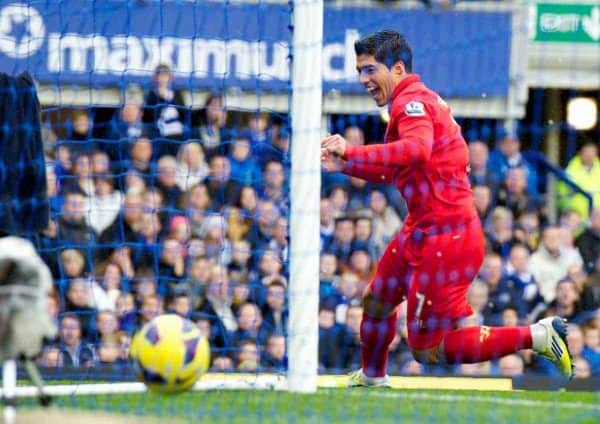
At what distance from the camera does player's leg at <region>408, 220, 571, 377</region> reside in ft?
28.5

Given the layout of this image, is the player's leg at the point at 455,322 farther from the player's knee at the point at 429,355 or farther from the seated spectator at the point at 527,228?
the seated spectator at the point at 527,228

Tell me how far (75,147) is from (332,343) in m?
2.59

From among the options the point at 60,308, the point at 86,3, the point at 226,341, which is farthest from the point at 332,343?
the point at 86,3

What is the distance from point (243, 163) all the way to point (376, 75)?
3950mm

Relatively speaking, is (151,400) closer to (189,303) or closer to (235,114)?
(189,303)

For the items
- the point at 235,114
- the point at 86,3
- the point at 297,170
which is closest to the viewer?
the point at 297,170

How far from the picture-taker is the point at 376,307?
910 cm

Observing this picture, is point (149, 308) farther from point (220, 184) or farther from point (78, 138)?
point (78, 138)

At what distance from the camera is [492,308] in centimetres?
1274

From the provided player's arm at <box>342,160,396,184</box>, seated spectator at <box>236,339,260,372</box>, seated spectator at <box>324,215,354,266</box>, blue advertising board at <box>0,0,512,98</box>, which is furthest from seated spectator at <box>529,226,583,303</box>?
player's arm at <box>342,160,396,184</box>

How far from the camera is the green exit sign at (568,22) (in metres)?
14.4

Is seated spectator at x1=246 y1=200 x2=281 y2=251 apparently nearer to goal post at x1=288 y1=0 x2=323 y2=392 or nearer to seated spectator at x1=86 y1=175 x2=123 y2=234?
seated spectator at x1=86 y1=175 x2=123 y2=234

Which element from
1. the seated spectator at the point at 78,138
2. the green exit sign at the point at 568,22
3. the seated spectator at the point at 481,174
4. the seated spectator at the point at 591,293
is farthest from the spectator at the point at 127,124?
the green exit sign at the point at 568,22

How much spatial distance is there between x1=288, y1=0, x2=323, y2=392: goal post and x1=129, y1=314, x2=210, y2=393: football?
1038 millimetres
